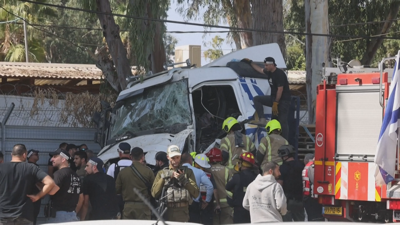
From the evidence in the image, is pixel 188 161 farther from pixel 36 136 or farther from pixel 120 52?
pixel 120 52

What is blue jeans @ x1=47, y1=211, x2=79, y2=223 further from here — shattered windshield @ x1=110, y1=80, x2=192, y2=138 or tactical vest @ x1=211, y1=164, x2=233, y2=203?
shattered windshield @ x1=110, y1=80, x2=192, y2=138

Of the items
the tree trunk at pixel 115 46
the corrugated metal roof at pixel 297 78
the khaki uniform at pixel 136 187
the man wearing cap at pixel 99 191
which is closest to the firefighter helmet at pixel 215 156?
the khaki uniform at pixel 136 187

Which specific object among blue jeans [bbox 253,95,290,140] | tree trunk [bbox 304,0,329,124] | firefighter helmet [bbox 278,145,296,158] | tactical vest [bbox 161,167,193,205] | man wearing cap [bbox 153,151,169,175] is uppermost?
tree trunk [bbox 304,0,329,124]

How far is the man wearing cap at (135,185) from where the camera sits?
8.98 m

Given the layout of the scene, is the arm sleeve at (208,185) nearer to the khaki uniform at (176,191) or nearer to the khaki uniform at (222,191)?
the khaki uniform at (222,191)

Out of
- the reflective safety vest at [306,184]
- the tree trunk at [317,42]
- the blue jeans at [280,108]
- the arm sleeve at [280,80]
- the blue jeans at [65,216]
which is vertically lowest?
the blue jeans at [65,216]

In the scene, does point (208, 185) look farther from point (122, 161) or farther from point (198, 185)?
point (122, 161)

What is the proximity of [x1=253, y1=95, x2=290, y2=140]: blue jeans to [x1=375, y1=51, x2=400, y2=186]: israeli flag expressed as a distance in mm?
3556

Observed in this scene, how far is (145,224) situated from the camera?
430 cm

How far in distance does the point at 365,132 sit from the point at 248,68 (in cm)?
387

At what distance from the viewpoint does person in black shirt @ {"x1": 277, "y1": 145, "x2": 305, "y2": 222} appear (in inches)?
390

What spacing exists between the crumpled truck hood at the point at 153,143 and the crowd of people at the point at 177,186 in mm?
568

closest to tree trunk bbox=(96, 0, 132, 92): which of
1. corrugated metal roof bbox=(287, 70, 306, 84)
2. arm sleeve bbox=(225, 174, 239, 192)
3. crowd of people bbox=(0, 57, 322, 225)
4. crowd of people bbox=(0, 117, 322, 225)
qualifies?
crowd of people bbox=(0, 117, 322, 225)

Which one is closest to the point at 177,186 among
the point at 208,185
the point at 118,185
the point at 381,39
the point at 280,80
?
the point at 118,185
